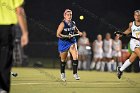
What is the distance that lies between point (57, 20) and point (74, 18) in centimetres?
320

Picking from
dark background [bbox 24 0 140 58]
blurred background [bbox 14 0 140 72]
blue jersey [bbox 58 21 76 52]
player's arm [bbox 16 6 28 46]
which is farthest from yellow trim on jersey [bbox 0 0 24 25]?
dark background [bbox 24 0 140 58]

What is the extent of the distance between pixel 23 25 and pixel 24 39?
0.22 m

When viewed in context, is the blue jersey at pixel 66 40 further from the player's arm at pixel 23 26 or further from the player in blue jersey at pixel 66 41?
the player's arm at pixel 23 26

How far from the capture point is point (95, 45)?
22219 millimetres

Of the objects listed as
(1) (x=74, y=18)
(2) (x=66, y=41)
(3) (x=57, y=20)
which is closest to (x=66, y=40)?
(2) (x=66, y=41)

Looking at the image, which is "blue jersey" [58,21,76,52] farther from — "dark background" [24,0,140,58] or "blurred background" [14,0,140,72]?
"dark background" [24,0,140,58]

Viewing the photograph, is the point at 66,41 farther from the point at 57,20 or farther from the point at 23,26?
the point at 57,20

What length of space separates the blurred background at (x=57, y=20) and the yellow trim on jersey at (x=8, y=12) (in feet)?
56.7

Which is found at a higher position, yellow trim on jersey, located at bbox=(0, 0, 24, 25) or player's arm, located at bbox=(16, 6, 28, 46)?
yellow trim on jersey, located at bbox=(0, 0, 24, 25)

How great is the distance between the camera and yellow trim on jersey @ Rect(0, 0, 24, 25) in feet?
22.3

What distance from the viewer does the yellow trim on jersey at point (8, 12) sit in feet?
22.3

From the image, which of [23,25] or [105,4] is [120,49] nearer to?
[105,4]

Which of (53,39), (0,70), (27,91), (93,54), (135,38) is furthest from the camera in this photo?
(53,39)

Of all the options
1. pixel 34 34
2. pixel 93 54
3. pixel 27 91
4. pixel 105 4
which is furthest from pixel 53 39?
pixel 27 91
